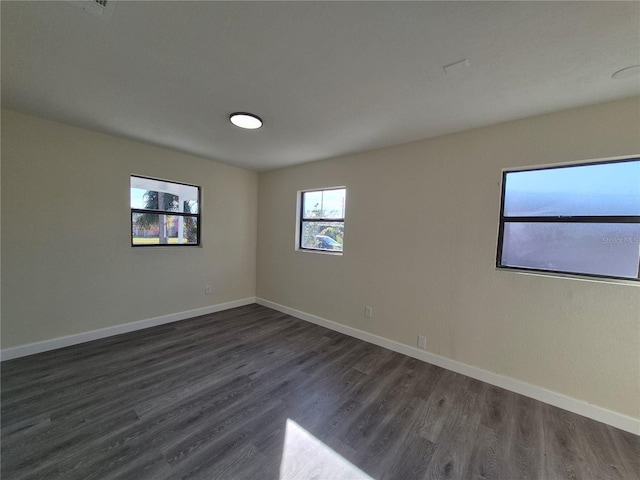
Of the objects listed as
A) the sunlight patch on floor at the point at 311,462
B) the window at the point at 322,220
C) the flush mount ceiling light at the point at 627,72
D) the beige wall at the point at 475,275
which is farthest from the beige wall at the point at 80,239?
the flush mount ceiling light at the point at 627,72

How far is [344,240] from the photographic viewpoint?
Result: 344 cm

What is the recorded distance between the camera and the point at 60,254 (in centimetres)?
271

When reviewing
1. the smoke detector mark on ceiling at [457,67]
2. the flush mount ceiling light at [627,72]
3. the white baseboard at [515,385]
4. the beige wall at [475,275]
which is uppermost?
the flush mount ceiling light at [627,72]

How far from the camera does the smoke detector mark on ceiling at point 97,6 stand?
47.3 inches

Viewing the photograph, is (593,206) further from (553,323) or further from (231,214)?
(231,214)

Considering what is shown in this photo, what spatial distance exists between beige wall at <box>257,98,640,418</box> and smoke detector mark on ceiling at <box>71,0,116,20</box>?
103 inches

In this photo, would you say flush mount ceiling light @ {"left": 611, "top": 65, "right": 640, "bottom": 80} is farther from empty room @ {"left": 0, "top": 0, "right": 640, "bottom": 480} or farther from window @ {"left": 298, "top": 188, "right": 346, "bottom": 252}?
window @ {"left": 298, "top": 188, "right": 346, "bottom": 252}

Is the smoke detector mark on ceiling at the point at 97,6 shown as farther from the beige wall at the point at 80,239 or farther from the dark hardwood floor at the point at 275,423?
the dark hardwood floor at the point at 275,423

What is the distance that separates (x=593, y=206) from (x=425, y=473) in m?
2.38

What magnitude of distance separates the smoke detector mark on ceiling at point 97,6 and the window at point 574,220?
309 cm

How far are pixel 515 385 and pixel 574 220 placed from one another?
156 centimetres

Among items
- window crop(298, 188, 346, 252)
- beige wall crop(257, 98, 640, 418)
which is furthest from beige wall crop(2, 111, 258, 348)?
beige wall crop(257, 98, 640, 418)

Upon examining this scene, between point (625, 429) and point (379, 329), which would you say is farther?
point (379, 329)

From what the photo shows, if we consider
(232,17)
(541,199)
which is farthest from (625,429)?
(232,17)
